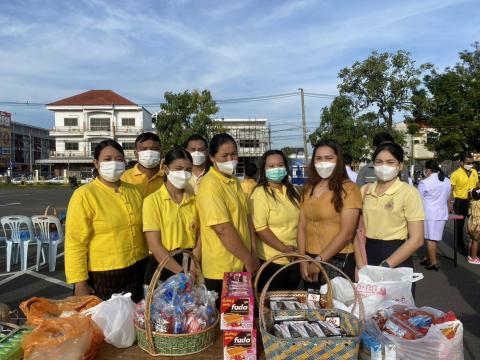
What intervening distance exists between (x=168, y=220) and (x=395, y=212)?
1701mm

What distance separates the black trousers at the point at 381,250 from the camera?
117 inches

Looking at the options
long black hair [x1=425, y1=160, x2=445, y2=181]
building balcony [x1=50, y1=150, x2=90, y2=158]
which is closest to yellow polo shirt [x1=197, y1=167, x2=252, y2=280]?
long black hair [x1=425, y1=160, x2=445, y2=181]

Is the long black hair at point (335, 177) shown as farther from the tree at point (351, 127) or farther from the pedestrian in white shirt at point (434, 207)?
the tree at point (351, 127)

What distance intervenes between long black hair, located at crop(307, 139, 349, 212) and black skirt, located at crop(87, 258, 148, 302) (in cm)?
149

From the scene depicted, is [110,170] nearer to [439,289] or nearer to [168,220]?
[168,220]

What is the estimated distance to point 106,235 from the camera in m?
2.63

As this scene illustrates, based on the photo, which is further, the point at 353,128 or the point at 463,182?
the point at 353,128

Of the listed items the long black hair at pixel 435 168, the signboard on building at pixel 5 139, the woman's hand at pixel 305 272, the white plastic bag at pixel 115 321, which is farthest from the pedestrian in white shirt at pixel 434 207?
the signboard on building at pixel 5 139

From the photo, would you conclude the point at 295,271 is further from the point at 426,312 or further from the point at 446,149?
the point at 446,149

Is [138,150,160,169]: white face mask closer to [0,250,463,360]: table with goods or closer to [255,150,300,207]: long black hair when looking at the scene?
[255,150,300,207]: long black hair

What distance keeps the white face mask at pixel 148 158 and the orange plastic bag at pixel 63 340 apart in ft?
6.65

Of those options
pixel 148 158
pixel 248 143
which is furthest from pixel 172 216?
pixel 248 143

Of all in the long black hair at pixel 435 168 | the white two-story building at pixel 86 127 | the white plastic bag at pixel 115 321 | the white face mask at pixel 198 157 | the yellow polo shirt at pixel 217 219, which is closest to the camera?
the white plastic bag at pixel 115 321

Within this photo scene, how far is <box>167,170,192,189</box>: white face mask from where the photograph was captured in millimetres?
2820
